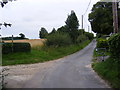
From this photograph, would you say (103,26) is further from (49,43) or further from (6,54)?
(6,54)

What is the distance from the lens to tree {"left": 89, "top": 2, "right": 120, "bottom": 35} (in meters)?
35.6

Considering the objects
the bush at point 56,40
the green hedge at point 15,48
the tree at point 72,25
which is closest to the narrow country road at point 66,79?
the green hedge at point 15,48

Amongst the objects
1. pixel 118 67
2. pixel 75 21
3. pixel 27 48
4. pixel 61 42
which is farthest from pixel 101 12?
pixel 118 67

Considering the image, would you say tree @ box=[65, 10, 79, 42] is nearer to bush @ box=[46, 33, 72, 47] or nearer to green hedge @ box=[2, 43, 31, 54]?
bush @ box=[46, 33, 72, 47]

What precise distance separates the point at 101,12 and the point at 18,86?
105ft

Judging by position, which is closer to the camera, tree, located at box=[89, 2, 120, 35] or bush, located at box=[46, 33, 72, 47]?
bush, located at box=[46, 33, 72, 47]

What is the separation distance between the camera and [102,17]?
37.0 m

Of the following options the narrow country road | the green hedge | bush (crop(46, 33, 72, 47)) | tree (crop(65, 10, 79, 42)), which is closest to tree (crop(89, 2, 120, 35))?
tree (crop(65, 10, 79, 42))

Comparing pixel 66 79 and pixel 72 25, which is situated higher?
pixel 72 25

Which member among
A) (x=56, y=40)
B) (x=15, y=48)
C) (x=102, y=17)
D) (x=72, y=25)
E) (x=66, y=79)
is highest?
(x=102, y=17)

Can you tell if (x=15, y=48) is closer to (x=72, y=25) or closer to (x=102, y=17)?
(x=72, y=25)

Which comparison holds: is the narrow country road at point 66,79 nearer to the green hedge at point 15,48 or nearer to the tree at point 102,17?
the green hedge at point 15,48

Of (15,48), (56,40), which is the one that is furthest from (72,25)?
(15,48)

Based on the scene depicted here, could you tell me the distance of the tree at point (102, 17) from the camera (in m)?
35.6
